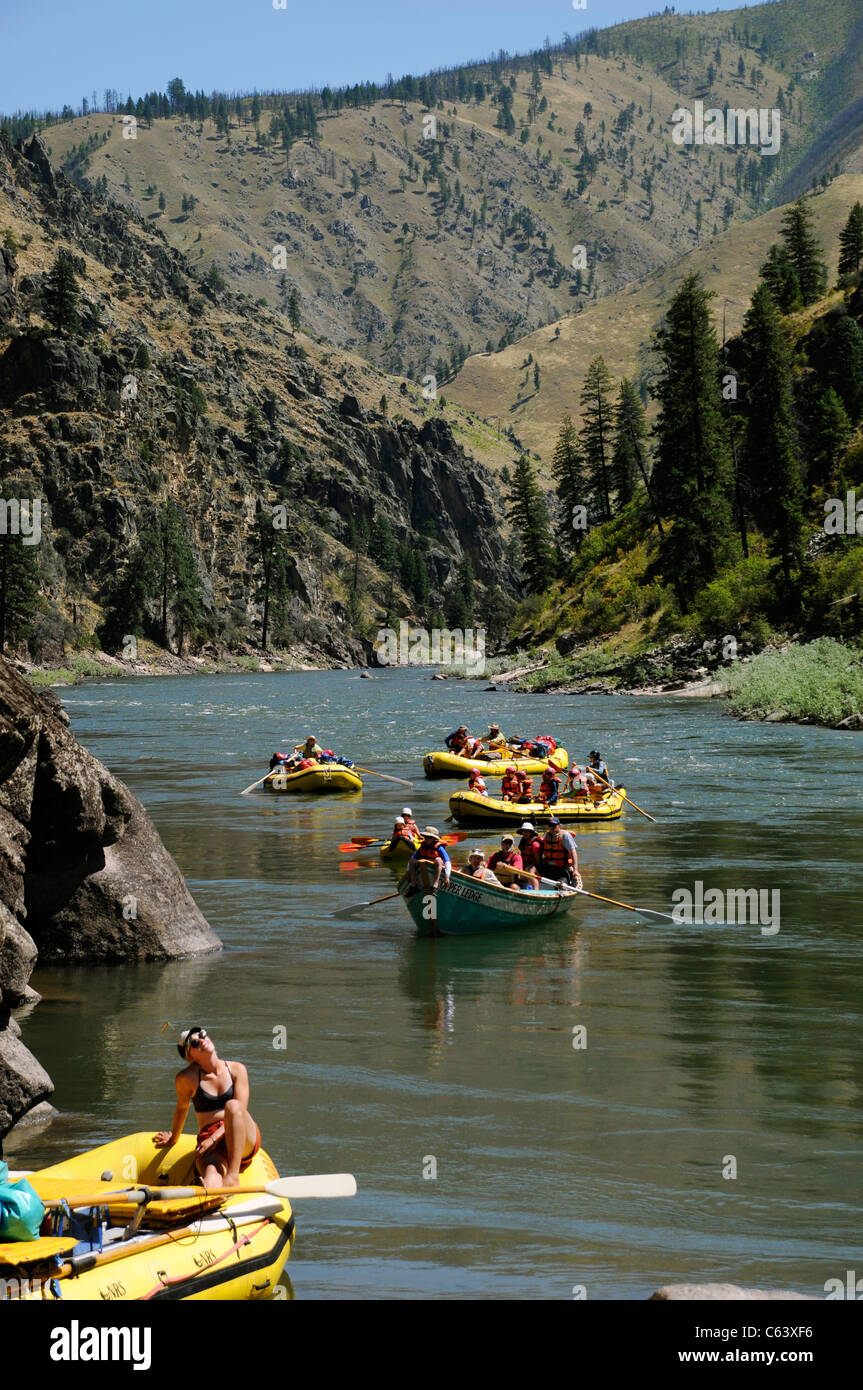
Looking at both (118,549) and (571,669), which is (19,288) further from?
(571,669)

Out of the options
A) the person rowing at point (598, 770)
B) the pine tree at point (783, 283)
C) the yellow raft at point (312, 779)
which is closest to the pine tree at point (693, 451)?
the pine tree at point (783, 283)

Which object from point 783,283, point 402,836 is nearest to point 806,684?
point 402,836

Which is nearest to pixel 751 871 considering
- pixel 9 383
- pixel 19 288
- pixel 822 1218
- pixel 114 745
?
pixel 822 1218

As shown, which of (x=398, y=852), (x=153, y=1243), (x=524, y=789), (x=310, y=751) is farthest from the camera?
(x=310, y=751)

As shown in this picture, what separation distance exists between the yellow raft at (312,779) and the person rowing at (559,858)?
1588 cm

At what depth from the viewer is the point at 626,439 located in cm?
11112

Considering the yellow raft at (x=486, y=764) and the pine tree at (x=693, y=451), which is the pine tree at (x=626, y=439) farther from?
the yellow raft at (x=486, y=764)

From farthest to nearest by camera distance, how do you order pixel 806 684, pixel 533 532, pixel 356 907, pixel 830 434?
pixel 533 532 → pixel 830 434 → pixel 806 684 → pixel 356 907

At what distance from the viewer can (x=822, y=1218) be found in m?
9.91

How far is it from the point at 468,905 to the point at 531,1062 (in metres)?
6.27

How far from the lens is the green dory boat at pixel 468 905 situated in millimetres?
19688

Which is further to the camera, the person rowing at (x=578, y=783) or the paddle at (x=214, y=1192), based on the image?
the person rowing at (x=578, y=783)

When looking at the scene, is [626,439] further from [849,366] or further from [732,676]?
[732,676]
